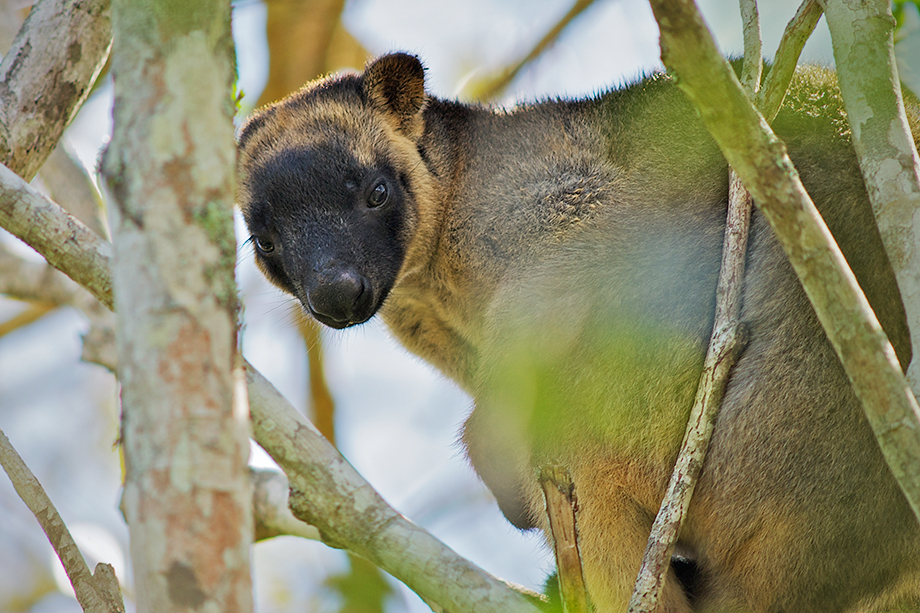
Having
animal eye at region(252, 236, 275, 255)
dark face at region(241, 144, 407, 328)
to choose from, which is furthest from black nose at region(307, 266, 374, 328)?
animal eye at region(252, 236, 275, 255)

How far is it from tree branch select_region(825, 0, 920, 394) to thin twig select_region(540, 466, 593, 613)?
1293 mm

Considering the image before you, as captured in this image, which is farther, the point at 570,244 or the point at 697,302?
the point at 570,244

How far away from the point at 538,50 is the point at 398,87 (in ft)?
14.6

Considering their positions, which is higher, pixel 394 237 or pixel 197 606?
pixel 394 237

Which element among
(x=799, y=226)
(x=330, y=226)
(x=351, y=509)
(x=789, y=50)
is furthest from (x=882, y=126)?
(x=351, y=509)

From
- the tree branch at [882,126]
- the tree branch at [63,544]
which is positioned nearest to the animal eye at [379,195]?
the tree branch at [63,544]

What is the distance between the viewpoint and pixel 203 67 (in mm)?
2070

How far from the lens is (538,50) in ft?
30.2

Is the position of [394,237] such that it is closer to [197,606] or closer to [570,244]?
[570,244]

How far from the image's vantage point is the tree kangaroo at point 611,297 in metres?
3.64

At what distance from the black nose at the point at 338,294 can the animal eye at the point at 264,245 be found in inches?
23.3

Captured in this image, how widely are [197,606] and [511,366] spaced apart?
2.56m

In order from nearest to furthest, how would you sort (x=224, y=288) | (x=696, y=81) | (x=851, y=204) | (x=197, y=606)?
(x=197, y=606) → (x=224, y=288) → (x=696, y=81) → (x=851, y=204)

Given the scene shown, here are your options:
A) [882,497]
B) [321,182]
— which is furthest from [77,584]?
[882,497]
